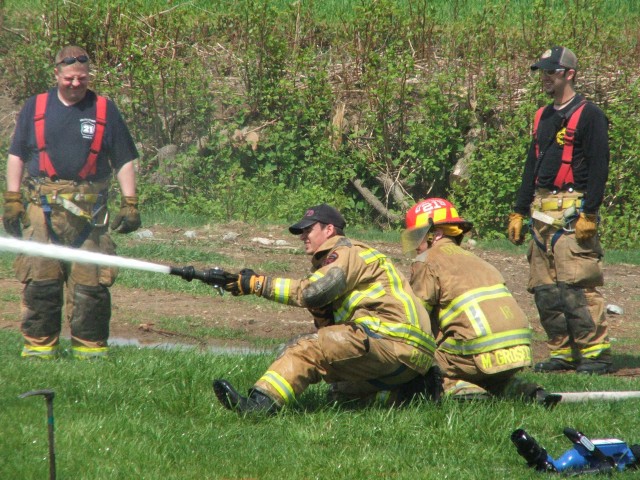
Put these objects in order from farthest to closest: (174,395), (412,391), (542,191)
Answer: (542,191)
(412,391)
(174,395)

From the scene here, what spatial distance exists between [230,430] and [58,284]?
2765mm

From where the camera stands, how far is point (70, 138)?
7254 millimetres

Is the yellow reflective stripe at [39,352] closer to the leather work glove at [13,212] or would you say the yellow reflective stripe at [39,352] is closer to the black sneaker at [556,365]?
the leather work glove at [13,212]

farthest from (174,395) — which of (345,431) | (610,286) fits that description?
(610,286)

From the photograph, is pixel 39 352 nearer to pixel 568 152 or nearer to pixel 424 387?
pixel 424 387

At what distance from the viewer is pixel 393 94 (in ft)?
48.9

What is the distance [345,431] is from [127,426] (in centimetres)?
117

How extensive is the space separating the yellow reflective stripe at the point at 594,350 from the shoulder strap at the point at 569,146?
133 cm

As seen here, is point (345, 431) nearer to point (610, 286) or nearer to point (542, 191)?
point (542, 191)

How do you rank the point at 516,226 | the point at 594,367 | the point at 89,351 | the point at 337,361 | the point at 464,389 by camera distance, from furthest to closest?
1. the point at 516,226
2. the point at 594,367
3. the point at 89,351
4. the point at 464,389
5. the point at 337,361

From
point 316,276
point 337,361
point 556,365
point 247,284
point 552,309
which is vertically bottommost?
point 556,365

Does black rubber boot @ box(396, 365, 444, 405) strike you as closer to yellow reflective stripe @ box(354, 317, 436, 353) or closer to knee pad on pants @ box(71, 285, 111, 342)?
yellow reflective stripe @ box(354, 317, 436, 353)

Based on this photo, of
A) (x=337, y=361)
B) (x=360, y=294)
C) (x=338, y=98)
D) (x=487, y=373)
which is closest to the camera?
(x=337, y=361)

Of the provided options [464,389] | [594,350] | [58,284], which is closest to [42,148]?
[58,284]
